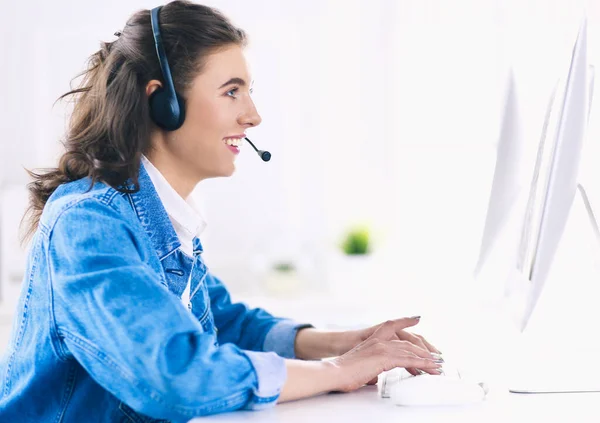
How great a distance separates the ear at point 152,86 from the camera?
1.23 m

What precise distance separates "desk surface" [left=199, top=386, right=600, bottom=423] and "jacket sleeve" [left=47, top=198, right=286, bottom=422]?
0.11ft

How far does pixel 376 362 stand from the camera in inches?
41.8

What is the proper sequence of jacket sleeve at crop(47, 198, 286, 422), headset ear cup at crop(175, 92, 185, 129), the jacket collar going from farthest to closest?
headset ear cup at crop(175, 92, 185, 129) < the jacket collar < jacket sleeve at crop(47, 198, 286, 422)

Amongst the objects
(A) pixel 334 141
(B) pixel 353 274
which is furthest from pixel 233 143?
(A) pixel 334 141

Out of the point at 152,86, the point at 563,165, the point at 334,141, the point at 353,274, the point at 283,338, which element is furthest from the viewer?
the point at 334,141

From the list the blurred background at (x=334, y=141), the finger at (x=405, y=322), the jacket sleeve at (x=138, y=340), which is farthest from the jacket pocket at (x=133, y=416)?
the blurred background at (x=334, y=141)

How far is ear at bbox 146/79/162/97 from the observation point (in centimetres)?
123

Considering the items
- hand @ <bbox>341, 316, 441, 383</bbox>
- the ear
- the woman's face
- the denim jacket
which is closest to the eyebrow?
the woman's face

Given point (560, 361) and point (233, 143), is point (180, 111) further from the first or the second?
point (560, 361)

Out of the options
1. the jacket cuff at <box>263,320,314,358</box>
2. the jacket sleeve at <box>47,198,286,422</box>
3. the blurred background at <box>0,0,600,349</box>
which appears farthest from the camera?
the blurred background at <box>0,0,600,349</box>

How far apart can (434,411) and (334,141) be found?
2181mm

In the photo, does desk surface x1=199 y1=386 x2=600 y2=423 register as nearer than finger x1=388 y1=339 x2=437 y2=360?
Yes

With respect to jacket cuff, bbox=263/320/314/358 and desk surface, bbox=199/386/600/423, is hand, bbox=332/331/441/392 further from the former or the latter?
jacket cuff, bbox=263/320/314/358

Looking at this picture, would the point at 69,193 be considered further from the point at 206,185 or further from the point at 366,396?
the point at 206,185
